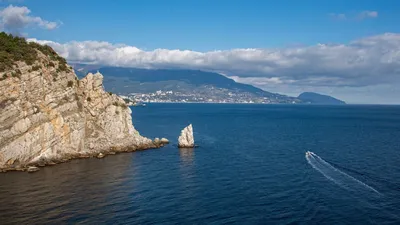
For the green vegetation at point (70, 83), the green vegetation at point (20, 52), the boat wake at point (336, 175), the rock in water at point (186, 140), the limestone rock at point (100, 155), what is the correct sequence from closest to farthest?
the boat wake at point (336, 175) → the green vegetation at point (20, 52) → the limestone rock at point (100, 155) → the green vegetation at point (70, 83) → the rock in water at point (186, 140)

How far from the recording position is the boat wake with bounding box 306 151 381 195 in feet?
189

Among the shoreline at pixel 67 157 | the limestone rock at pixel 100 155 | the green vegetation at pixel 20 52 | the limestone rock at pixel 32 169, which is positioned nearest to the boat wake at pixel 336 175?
the shoreline at pixel 67 157

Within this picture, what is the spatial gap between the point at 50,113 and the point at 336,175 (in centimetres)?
6161

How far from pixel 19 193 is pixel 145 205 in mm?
20533

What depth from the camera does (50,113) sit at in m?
80.4

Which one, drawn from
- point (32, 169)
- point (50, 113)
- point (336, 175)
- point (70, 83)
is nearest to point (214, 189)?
point (336, 175)

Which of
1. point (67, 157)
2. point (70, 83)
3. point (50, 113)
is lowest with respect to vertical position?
point (67, 157)

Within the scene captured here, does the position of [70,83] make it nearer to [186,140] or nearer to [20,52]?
[20,52]

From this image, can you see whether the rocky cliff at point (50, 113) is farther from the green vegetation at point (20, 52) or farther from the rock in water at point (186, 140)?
the rock in water at point (186, 140)

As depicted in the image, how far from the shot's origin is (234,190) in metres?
56.8

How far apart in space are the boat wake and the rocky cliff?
45.4 meters

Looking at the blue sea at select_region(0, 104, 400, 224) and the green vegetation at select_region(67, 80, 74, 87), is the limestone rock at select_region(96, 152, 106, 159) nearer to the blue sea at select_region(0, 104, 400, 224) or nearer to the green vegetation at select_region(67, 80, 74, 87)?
the blue sea at select_region(0, 104, 400, 224)

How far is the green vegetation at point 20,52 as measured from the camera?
3041 inches

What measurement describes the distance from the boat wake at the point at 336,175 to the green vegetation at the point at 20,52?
213ft
